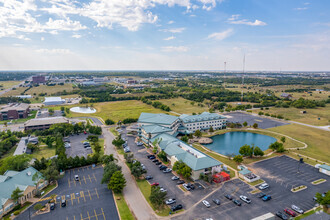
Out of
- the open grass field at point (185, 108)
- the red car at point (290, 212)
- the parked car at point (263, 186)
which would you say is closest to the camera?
the red car at point (290, 212)

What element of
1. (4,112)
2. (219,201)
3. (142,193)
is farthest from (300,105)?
(4,112)

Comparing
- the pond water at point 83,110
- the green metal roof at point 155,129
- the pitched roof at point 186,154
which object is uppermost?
the green metal roof at point 155,129

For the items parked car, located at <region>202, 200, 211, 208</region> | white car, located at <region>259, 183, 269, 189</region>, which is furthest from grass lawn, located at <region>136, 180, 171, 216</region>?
white car, located at <region>259, 183, 269, 189</region>

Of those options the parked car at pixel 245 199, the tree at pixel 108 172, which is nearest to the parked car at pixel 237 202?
the parked car at pixel 245 199

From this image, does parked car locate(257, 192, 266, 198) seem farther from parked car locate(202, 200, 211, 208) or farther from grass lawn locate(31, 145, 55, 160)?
grass lawn locate(31, 145, 55, 160)

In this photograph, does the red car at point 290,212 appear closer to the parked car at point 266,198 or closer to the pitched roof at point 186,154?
the parked car at point 266,198

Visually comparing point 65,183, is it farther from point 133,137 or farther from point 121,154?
point 133,137
